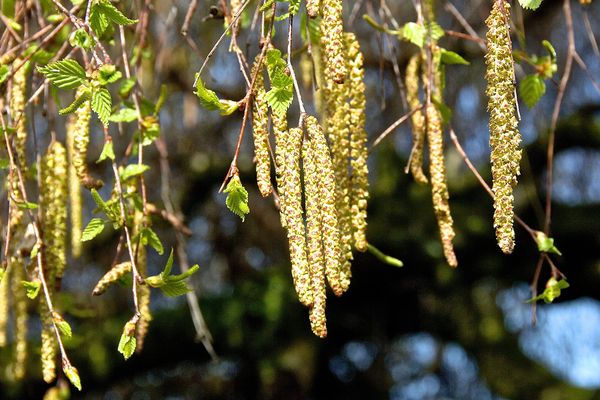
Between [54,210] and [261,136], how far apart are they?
0.56m

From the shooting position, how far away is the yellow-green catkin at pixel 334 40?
113cm

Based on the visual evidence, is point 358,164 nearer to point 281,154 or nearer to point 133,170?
point 281,154

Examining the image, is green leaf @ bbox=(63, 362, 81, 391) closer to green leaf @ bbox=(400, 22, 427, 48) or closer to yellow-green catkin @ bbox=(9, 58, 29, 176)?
yellow-green catkin @ bbox=(9, 58, 29, 176)

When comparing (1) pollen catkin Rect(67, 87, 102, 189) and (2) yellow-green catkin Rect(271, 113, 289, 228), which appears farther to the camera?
(1) pollen catkin Rect(67, 87, 102, 189)

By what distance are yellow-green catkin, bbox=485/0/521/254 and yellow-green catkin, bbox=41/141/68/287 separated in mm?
819

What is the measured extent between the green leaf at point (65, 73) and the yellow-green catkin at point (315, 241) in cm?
35

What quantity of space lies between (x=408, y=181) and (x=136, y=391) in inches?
66.2

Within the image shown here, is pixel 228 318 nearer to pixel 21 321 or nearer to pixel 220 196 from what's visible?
pixel 220 196

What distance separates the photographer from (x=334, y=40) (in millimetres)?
1144

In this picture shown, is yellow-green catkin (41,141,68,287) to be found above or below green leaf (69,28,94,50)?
below

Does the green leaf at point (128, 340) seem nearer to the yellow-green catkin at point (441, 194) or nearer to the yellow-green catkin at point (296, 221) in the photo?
the yellow-green catkin at point (296, 221)

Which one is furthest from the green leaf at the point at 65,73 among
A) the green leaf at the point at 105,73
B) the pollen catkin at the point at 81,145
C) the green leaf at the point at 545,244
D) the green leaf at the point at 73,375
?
the green leaf at the point at 545,244

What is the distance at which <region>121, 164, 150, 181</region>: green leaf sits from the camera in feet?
4.99

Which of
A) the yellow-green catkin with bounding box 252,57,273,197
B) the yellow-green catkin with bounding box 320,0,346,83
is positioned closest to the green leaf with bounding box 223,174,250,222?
the yellow-green catkin with bounding box 252,57,273,197
